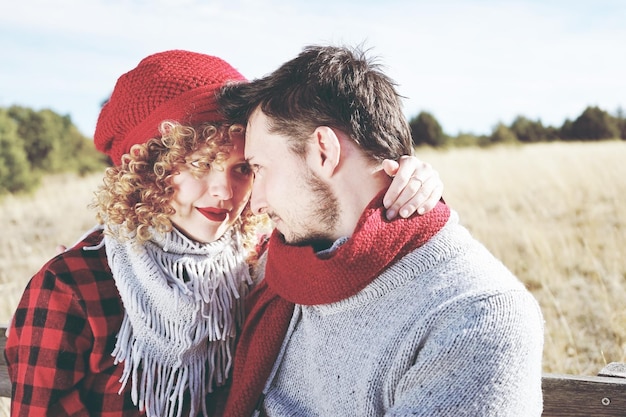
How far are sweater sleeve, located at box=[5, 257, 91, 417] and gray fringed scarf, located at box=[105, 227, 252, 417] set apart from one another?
0.46 feet

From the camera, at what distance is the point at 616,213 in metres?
7.24

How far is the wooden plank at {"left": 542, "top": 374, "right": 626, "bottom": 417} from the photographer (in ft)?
6.45

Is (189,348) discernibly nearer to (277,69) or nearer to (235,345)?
(235,345)

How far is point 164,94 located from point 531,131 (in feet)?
94.3

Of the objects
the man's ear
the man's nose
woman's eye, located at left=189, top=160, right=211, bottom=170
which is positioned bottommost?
the man's nose

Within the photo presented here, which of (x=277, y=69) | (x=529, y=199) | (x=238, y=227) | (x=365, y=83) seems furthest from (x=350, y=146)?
(x=529, y=199)

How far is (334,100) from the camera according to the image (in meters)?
2.04

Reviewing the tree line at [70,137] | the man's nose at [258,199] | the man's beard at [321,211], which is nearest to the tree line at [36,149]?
the tree line at [70,137]

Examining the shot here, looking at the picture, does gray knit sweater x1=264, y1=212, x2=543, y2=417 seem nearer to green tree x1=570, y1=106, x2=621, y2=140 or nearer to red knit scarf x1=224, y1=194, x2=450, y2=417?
red knit scarf x1=224, y1=194, x2=450, y2=417

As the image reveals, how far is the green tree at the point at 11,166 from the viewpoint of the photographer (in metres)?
15.4

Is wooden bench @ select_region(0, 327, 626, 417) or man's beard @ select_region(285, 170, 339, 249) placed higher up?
man's beard @ select_region(285, 170, 339, 249)

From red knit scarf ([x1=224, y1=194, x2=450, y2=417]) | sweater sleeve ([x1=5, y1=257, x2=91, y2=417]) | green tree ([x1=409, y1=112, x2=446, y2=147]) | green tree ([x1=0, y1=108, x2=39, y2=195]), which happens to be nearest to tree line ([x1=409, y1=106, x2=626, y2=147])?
green tree ([x1=409, y1=112, x2=446, y2=147])

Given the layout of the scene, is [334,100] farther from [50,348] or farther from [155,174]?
[50,348]

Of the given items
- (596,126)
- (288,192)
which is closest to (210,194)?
(288,192)
